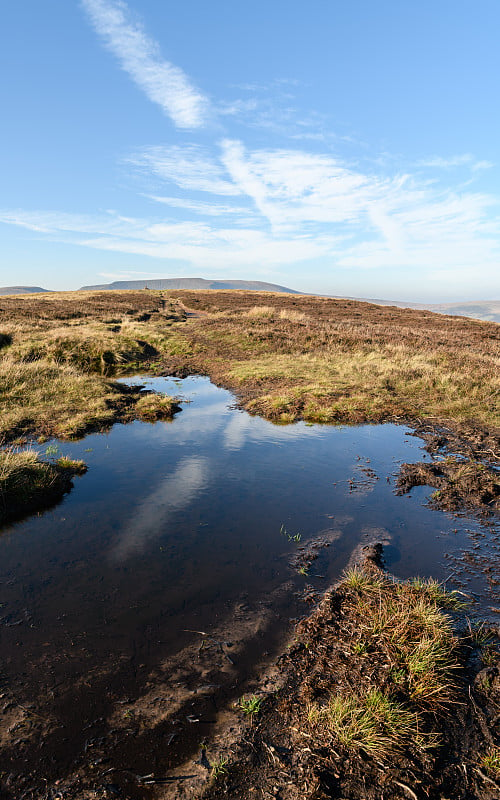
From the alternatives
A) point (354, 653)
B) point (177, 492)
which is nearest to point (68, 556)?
point (177, 492)

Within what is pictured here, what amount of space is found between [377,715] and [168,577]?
406 cm

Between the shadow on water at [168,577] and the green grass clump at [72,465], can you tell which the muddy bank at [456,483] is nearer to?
the shadow on water at [168,577]

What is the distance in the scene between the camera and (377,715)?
430 cm

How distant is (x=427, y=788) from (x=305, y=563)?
3.89 meters

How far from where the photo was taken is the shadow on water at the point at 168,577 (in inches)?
177

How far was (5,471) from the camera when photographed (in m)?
9.63

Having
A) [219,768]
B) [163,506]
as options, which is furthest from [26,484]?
[219,768]

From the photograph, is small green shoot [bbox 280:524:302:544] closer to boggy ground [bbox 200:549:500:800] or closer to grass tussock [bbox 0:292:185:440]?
boggy ground [bbox 200:549:500:800]

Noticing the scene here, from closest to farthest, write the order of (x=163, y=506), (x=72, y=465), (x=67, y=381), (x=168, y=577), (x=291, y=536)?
(x=168, y=577)
(x=291, y=536)
(x=163, y=506)
(x=72, y=465)
(x=67, y=381)

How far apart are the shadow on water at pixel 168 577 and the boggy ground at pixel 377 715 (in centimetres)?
58

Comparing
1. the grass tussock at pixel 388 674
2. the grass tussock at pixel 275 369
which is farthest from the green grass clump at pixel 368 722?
the grass tussock at pixel 275 369

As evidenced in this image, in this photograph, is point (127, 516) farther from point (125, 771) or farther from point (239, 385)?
→ point (239, 385)

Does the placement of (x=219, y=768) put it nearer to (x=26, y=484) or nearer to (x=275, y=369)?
(x=26, y=484)

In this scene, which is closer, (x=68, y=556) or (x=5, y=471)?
(x=68, y=556)
